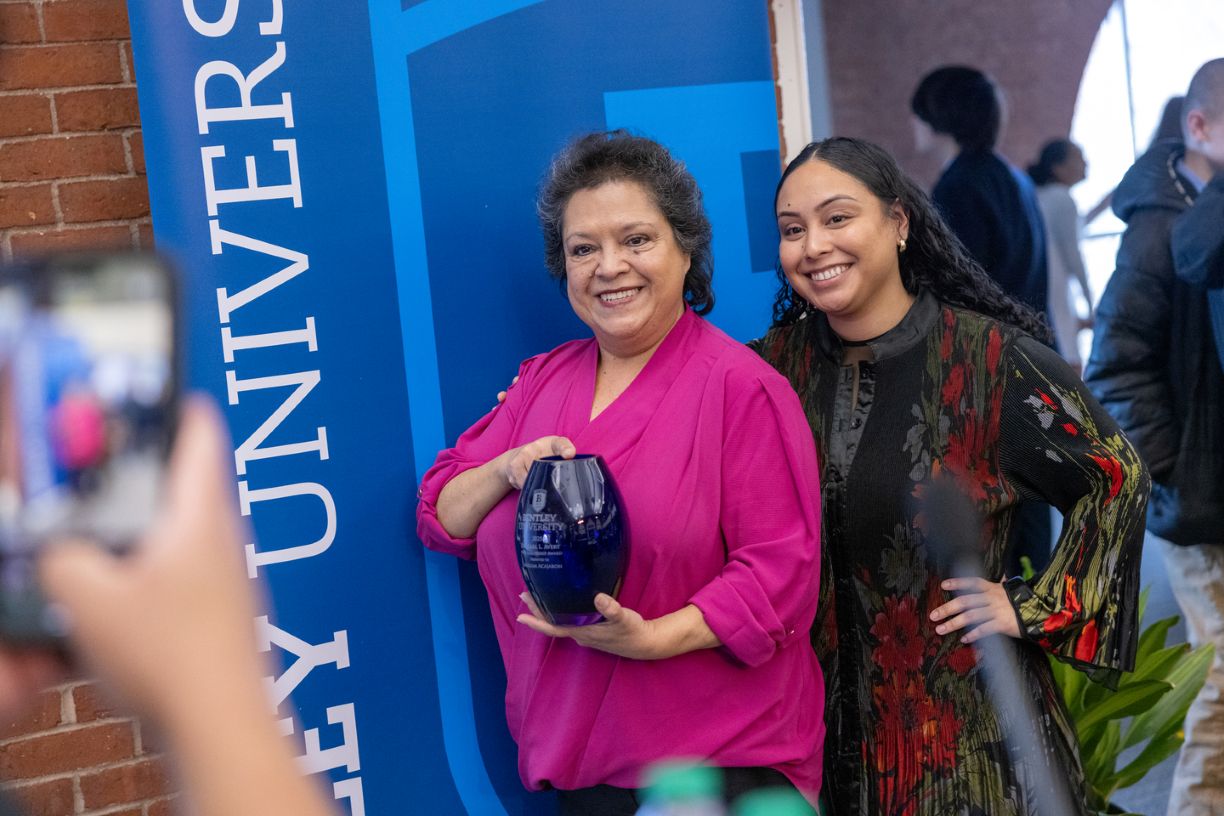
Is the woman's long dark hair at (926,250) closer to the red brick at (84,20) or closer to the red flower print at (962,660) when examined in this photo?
the red flower print at (962,660)

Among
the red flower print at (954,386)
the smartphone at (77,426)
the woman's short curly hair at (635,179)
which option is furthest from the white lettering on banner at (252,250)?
the smartphone at (77,426)

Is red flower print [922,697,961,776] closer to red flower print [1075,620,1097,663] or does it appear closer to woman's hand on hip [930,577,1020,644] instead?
woman's hand on hip [930,577,1020,644]

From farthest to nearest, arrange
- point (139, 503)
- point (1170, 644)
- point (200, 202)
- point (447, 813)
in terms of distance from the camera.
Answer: point (1170, 644) → point (447, 813) → point (200, 202) → point (139, 503)

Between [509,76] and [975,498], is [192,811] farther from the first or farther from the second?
[509,76]

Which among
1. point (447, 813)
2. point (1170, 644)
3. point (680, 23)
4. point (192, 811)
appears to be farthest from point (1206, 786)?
point (192, 811)

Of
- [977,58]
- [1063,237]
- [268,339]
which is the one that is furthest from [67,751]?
[977,58]

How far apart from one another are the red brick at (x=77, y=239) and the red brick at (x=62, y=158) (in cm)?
9

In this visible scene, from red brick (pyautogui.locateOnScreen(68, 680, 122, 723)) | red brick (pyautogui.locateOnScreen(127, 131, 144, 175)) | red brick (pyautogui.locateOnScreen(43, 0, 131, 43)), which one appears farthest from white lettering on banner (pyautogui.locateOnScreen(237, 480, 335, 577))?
red brick (pyautogui.locateOnScreen(43, 0, 131, 43))

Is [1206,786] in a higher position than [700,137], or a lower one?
lower

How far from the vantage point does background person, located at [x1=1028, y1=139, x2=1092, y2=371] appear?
348 centimetres

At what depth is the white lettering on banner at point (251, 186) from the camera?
198cm

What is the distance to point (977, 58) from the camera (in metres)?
3.59

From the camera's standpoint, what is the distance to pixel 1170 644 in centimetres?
345

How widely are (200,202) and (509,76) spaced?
66 cm
